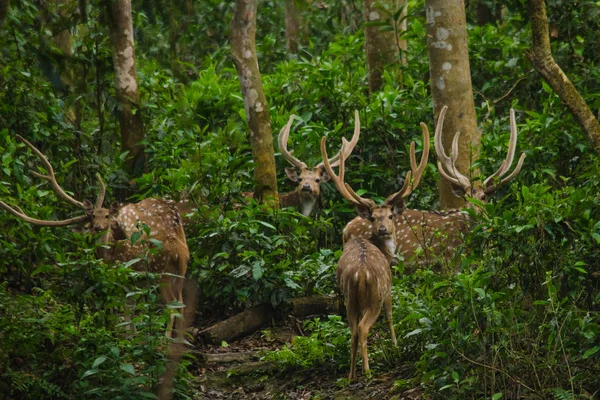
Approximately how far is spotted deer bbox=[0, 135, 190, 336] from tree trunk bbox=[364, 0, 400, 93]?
4.98m

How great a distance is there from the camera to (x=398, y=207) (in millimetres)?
10641

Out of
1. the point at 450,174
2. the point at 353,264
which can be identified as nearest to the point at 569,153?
the point at 450,174

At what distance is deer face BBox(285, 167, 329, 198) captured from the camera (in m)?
12.9

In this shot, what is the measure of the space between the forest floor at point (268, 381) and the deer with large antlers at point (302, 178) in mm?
3340

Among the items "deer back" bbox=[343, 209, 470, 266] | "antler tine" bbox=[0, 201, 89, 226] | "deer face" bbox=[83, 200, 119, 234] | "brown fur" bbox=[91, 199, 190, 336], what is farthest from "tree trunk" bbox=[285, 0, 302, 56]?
"antler tine" bbox=[0, 201, 89, 226]

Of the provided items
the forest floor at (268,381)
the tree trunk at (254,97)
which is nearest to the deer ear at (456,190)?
the tree trunk at (254,97)

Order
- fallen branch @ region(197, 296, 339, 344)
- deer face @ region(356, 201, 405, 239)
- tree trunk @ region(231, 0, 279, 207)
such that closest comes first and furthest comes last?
fallen branch @ region(197, 296, 339, 344), deer face @ region(356, 201, 405, 239), tree trunk @ region(231, 0, 279, 207)

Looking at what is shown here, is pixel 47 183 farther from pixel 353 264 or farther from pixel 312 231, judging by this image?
pixel 353 264

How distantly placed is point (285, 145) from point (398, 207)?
108 inches

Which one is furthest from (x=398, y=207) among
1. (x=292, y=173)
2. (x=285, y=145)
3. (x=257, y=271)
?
(x=292, y=173)

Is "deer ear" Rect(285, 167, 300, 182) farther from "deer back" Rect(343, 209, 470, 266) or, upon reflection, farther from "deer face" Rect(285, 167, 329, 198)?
"deer back" Rect(343, 209, 470, 266)

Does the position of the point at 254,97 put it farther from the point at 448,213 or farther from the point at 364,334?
the point at 364,334

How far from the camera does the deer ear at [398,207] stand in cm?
1059

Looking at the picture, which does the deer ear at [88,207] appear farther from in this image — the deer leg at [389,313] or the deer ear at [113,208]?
the deer leg at [389,313]
